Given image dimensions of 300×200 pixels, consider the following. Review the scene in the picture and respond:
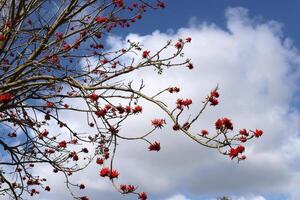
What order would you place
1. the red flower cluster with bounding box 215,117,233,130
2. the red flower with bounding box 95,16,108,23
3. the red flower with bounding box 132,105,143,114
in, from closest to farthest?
the red flower cluster with bounding box 215,117,233,130
the red flower with bounding box 132,105,143,114
the red flower with bounding box 95,16,108,23

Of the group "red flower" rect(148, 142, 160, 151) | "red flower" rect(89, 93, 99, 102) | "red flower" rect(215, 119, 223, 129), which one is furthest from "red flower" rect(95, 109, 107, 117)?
"red flower" rect(215, 119, 223, 129)

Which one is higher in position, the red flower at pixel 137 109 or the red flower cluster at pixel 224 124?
the red flower at pixel 137 109

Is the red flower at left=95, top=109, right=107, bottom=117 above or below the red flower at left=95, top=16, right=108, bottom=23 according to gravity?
below

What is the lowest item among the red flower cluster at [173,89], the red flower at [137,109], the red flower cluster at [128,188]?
the red flower cluster at [128,188]

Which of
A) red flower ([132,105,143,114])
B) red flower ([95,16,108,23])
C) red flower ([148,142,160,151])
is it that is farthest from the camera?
red flower ([95,16,108,23])

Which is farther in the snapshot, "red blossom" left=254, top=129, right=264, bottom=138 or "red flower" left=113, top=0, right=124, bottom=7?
"red flower" left=113, top=0, right=124, bottom=7

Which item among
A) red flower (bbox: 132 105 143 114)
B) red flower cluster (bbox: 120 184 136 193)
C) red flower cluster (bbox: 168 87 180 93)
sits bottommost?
red flower cluster (bbox: 120 184 136 193)

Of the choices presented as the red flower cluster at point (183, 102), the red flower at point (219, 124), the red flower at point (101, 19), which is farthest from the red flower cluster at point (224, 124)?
the red flower at point (101, 19)

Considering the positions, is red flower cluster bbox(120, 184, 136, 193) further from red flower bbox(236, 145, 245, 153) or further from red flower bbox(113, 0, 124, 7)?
red flower bbox(113, 0, 124, 7)

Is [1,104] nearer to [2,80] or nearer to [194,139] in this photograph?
[2,80]

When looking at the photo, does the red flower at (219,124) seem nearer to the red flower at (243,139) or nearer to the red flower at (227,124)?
the red flower at (227,124)

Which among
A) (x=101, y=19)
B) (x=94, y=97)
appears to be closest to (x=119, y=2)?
(x=101, y=19)

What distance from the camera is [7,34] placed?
6945 millimetres

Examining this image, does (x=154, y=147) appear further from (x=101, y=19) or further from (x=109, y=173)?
(x=101, y=19)
